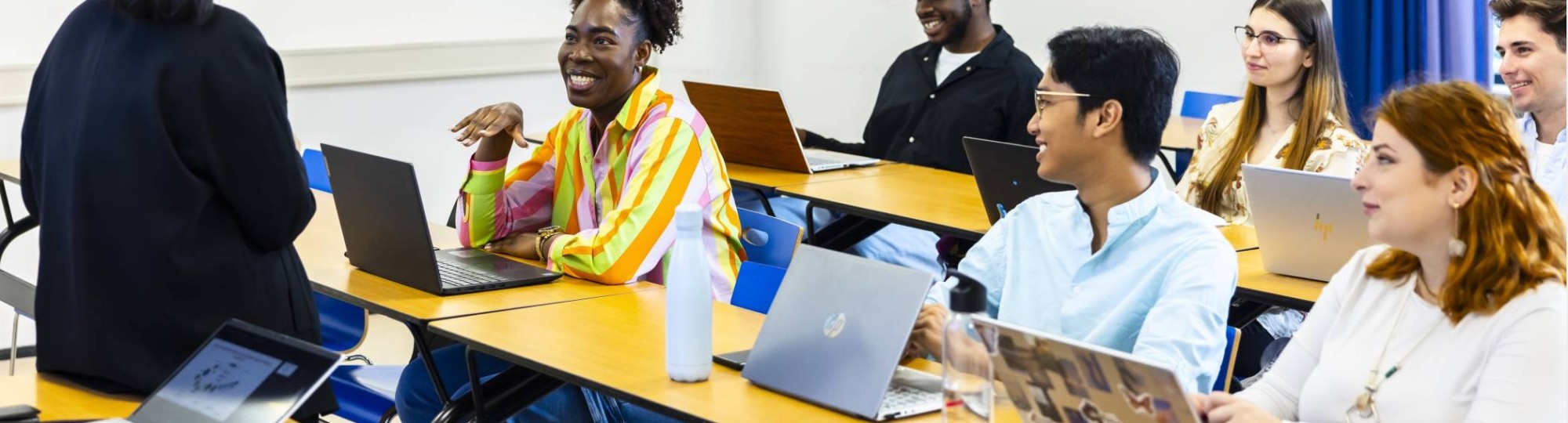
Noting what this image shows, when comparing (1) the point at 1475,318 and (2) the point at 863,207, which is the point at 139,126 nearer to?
(1) the point at 1475,318

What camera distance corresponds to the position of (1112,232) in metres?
1.97

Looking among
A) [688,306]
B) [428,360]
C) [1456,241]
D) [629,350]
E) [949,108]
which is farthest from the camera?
[949,108]

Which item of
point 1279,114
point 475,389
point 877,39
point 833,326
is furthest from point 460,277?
point 877,39

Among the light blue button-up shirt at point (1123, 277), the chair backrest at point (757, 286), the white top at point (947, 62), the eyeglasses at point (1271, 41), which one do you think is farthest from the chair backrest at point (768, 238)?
the white top at point (947, 62)

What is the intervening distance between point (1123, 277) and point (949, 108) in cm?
234

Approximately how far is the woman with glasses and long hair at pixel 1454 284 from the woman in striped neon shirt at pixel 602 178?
119 centimetres

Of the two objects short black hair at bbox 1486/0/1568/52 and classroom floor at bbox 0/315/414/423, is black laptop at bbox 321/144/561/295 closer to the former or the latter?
classroom floor at bbox 0/315/414/423

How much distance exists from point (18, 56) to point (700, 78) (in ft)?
8.05

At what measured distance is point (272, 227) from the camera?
1.98m

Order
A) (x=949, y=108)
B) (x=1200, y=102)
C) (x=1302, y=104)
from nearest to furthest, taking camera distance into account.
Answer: (x=1302, y=104) < (x=949, y=108) < (x=1200, y=102)

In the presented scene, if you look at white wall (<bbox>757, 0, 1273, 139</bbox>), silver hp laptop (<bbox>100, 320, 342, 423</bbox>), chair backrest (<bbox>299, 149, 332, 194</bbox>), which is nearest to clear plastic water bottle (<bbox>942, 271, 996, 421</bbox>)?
silver hp laptop (<bbox>100, 320, 342, 423</bbox>)

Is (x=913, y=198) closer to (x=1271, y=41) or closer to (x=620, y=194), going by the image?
(x=1271, y=41)

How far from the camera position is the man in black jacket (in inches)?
162

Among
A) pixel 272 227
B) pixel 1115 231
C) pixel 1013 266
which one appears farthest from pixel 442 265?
pixel 1115 231
